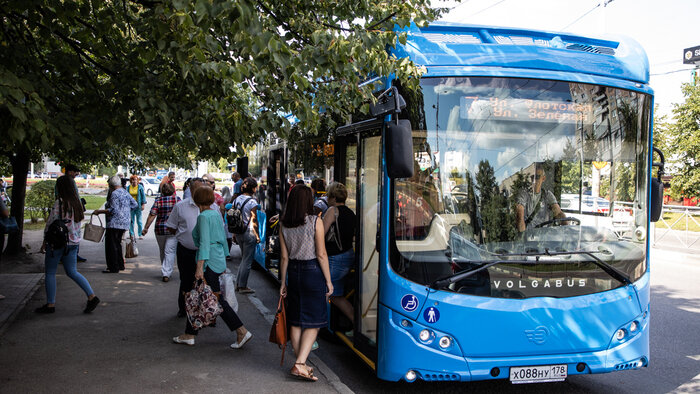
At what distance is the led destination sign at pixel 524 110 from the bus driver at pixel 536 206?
1.45ft

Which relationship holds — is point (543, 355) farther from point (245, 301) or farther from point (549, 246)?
point (245, 301)

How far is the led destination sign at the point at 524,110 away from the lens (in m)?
4.96

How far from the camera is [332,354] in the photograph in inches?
264

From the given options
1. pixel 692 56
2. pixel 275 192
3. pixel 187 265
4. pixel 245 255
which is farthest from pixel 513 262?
pixel 692 56

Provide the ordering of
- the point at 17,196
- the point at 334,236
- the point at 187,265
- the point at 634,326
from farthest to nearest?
the point at 17,196
the point at 187,265
the point at 334,236
the point at 634,326

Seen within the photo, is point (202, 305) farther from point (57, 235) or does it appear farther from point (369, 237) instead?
point (57, 235)

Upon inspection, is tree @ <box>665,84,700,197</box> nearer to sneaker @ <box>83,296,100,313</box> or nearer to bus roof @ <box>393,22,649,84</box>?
bus roof @ <box>393,22,649,84</box>

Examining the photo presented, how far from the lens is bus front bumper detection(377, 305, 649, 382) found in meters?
4.79

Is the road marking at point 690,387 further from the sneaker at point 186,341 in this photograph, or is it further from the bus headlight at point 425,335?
the sneaker at point 186,341

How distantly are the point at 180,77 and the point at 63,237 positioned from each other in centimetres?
324

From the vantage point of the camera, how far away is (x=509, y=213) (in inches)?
193

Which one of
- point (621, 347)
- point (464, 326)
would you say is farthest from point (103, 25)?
point (621, 347)

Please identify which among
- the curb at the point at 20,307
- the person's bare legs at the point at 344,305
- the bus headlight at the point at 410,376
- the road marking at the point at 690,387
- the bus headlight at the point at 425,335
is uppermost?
the bus headlight at the point at 425,335

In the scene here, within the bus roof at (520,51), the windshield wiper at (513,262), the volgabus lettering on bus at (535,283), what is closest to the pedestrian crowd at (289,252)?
the windshield wiper at (513,262)
